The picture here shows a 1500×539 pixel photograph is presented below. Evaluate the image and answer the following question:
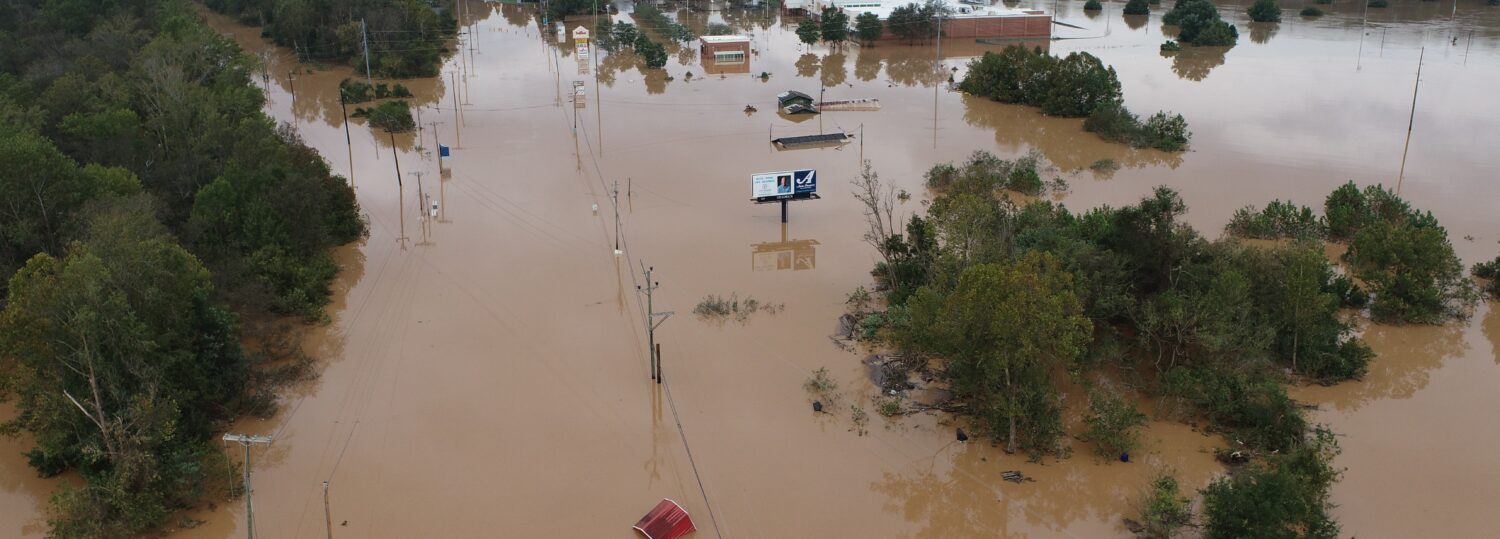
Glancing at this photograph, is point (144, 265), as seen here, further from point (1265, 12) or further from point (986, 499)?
point (1265, 12)

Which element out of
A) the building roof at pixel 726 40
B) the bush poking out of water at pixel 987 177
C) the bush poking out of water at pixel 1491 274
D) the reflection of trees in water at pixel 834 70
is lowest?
the bush poking out of water at pixel 1491 274

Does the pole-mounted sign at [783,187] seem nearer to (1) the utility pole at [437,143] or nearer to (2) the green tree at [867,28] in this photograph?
(1) the utility pole at [437,143]

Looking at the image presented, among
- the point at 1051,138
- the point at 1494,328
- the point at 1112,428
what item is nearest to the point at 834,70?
the point at 1051,138

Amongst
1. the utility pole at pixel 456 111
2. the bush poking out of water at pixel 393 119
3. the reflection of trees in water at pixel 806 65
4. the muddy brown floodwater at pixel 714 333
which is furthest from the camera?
the reflection of trees in water at pixel 806 65

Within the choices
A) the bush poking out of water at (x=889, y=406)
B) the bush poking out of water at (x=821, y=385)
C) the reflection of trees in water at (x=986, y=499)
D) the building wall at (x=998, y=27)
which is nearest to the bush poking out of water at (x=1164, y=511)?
the reflection of trees in water at (x=986, y=499)

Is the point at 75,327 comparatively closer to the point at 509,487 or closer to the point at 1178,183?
the point at 509,487
